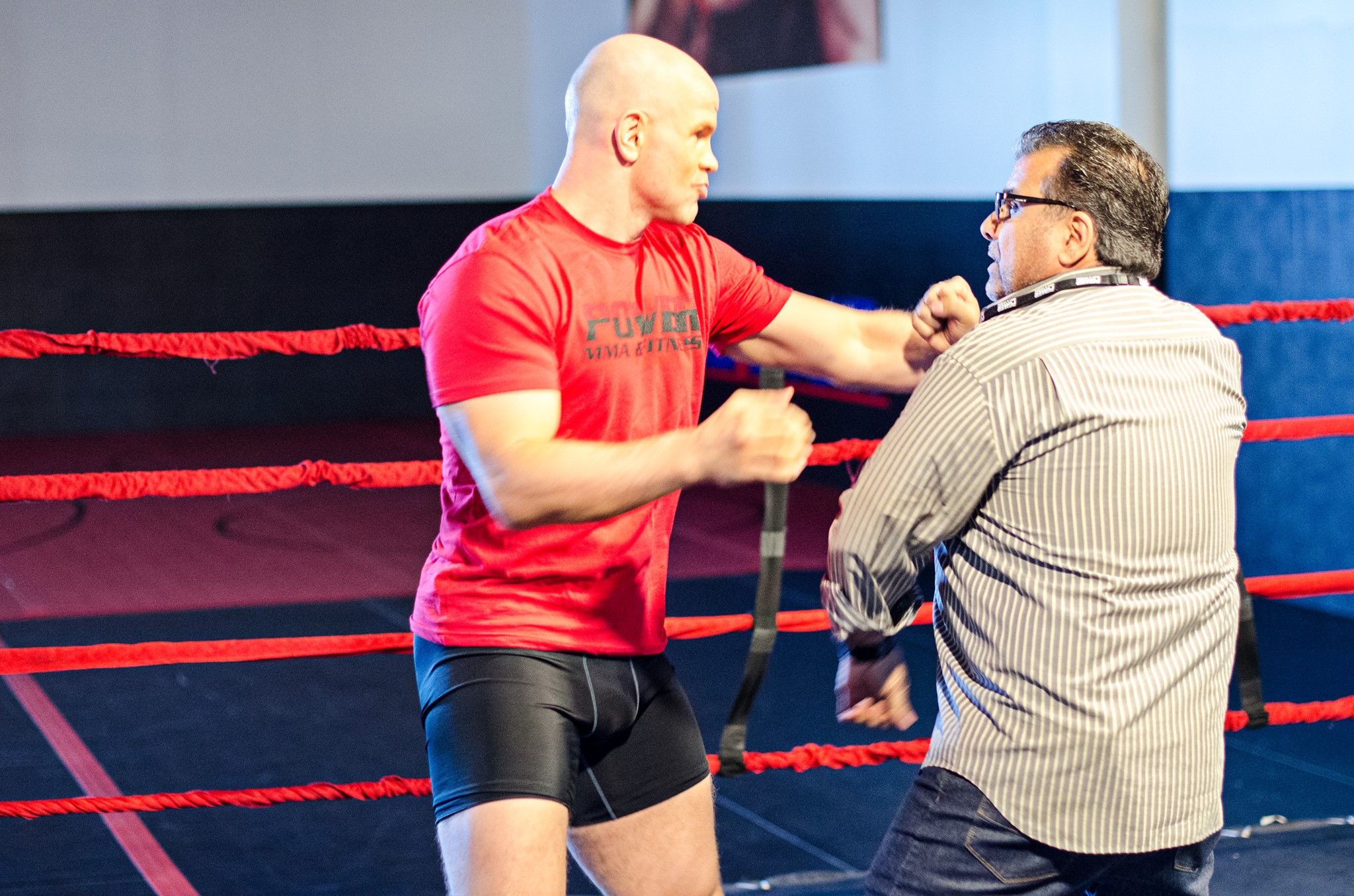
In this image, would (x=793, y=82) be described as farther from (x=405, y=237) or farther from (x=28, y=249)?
(x=28, y=249)

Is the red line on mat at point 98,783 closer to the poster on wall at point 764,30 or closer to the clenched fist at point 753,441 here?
the clenched fist at point 753,441

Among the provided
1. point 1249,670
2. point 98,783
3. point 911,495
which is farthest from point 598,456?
point 98,783

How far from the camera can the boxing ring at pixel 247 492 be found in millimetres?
2012

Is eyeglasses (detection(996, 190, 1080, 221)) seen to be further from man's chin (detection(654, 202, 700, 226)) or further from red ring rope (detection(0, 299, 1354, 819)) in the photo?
red ring rope (detection(0, 299, 1354, 819))

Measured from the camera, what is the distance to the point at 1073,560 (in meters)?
1.35

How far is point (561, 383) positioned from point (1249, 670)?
143cm

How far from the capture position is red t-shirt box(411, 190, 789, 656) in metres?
1.52

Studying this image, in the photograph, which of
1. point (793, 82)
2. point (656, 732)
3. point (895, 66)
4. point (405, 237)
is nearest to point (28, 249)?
point (405, 237)

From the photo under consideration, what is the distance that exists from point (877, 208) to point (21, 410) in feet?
20.0

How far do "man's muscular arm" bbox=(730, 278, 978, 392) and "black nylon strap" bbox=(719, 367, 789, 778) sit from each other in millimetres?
340

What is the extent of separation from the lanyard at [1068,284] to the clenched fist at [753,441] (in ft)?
0.80

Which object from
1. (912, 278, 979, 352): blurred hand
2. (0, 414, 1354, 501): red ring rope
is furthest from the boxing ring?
(912, 278, 979, 352): blurred hand

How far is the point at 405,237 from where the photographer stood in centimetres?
1020

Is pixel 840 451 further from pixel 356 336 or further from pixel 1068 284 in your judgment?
pixel 1068 284
